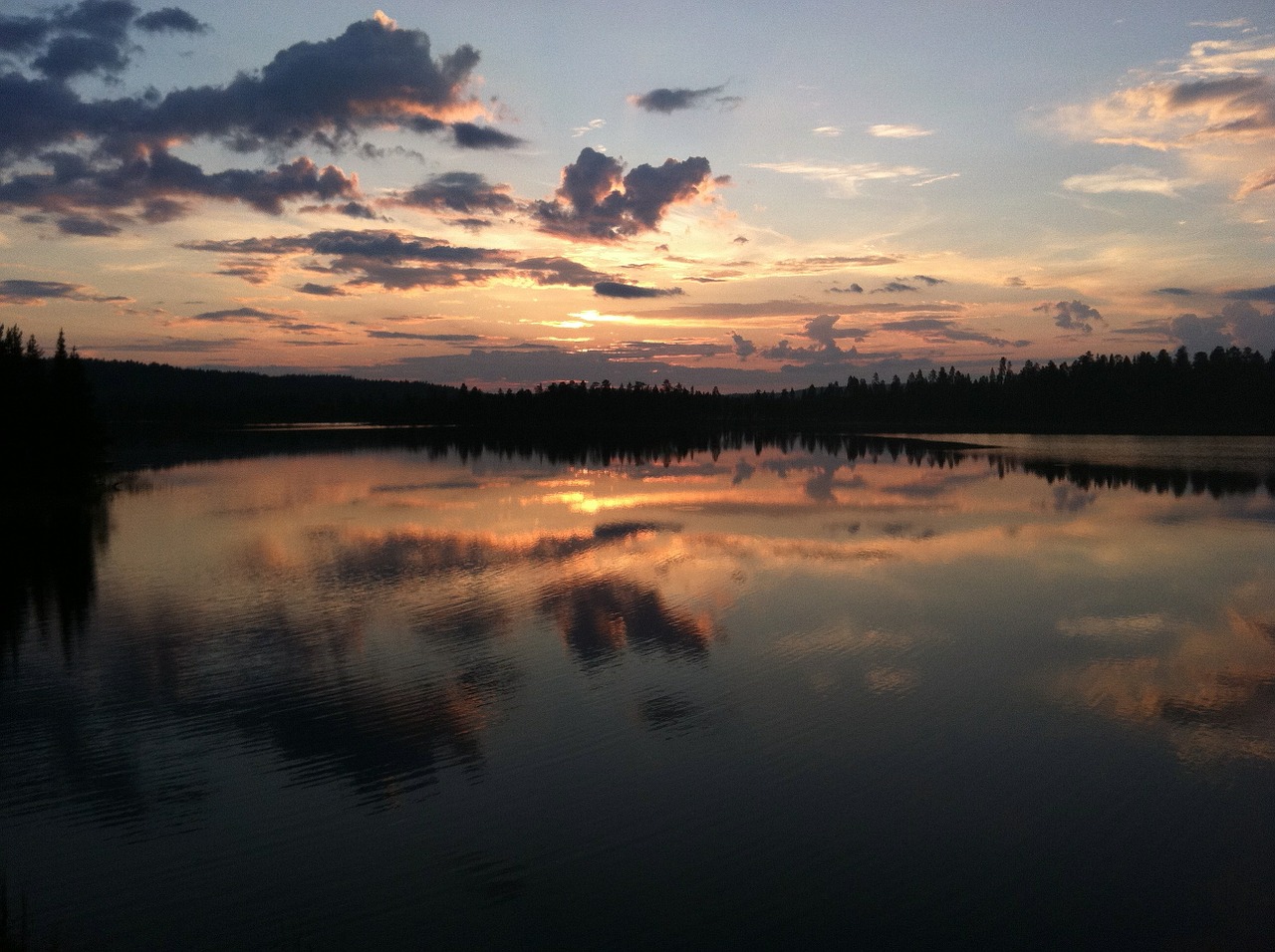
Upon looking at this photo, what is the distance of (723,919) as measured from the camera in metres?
9.01

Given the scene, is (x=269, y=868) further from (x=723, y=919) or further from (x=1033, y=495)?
(x=1033, y=495)

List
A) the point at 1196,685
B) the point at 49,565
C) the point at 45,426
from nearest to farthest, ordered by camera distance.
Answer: the point at 1196,685, the point at 49,565, the point at 45,426

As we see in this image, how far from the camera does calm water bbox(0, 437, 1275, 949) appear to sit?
921cm

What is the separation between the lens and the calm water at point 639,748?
30.2 feet

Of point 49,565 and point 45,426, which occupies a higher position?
point 45,426

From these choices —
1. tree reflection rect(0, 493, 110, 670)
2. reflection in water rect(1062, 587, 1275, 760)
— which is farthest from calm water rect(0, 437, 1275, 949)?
tree reflection rect(0, 493, 110, 670)

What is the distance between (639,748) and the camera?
519 inches

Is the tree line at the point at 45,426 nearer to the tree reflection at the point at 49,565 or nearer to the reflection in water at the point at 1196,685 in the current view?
the tree reflection at the point at 49,565

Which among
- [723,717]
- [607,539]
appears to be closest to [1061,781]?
[723,717]

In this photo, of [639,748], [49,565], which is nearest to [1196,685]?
[639,748]

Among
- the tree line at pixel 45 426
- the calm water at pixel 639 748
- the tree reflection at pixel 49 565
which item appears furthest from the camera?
the tree line at pixel 45 426

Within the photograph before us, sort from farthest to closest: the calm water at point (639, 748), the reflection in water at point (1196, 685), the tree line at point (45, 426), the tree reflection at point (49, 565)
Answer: the tree line at point (45, 426) → the tree reflection at point (49, 565) → the reflection in water at point (1196, 685) → the calm water at point (639, 748)

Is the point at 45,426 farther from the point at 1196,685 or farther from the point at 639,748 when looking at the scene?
the point at 1196,685

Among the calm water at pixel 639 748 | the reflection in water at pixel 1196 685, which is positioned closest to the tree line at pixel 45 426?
the calm water at pixel 639 748
